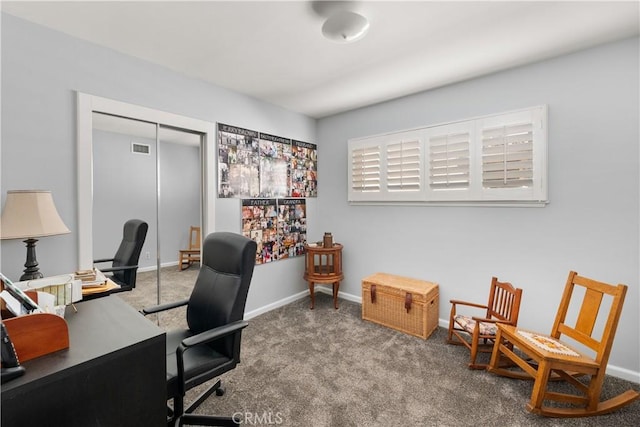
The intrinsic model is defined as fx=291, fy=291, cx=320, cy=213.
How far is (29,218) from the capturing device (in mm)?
1703

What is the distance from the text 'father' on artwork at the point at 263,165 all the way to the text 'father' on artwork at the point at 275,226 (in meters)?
0.11

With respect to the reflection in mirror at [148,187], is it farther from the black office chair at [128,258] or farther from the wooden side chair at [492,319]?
the wooden side chair at [492,319]

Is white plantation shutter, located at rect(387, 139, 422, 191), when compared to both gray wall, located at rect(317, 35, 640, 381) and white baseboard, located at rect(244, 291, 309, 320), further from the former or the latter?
white baseboard, located at rect(244, 291, 309, 320)

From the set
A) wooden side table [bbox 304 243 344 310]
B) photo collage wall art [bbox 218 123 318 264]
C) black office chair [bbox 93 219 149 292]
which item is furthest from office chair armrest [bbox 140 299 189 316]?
wooden side table [bbox 304 243 344 310]

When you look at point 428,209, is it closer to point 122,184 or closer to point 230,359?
point 230,359

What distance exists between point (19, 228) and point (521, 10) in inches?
130

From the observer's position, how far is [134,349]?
1080 millimetres

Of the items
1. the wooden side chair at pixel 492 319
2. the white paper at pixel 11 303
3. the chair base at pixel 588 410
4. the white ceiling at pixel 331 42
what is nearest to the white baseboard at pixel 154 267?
the white paper at pixel 11 303

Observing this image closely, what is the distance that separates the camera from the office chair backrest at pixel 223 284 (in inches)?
65.8

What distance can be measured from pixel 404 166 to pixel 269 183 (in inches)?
63.2

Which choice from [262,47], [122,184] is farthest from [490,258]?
[122,184]

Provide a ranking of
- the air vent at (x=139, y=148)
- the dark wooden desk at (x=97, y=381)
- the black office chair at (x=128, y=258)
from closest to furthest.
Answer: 1. the dark wooden desk at (x=97, y=381)
2. the black office chair at (x=128, y=258)
3. the air vent at (x=139, y=148)

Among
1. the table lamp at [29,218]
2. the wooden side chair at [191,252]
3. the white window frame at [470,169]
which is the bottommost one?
the wooden side chair at [191,252]

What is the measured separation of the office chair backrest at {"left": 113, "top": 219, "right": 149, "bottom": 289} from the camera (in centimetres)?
234
